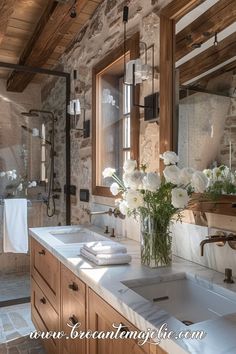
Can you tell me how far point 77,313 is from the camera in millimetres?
1437

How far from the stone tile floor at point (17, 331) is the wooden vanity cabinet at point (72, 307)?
745mm

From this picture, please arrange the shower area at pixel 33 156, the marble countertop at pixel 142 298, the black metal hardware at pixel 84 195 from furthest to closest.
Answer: the shower area at pixel 33 156 → the black metal hardware at pixel 84 195 → the marble countertop at pixel 142 298

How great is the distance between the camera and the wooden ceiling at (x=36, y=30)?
2457 millimetres

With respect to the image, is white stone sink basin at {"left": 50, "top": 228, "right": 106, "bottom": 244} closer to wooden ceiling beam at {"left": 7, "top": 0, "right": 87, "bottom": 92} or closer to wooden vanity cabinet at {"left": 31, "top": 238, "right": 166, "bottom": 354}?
wooden vanity cabinet at {"left": 31, "top": 238, "right": 166, "bottom": 354}

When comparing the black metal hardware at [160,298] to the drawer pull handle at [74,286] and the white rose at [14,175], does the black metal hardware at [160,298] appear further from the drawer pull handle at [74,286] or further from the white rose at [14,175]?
the white rose at [14,175]

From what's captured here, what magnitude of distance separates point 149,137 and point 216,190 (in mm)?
659

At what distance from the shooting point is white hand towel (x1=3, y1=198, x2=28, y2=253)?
10.6 ft

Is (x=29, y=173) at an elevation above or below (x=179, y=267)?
above

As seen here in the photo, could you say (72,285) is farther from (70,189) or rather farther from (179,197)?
(70,189)

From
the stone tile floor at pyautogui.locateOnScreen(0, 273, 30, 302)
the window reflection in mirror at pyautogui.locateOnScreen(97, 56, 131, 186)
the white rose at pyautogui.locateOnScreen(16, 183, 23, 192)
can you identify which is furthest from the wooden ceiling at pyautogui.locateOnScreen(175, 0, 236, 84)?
the stone tile floor at pyautogui.locateOnScreen(0, 273, 30, 302)

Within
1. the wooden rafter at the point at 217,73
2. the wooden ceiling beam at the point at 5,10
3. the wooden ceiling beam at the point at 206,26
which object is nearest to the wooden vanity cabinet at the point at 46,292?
the wooden rafter at the point at 217,73

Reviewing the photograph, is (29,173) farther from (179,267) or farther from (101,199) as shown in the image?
(179,267)

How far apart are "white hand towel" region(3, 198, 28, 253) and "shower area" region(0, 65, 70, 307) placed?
0.26 feet

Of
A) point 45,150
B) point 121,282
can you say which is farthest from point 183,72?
point 45,150
